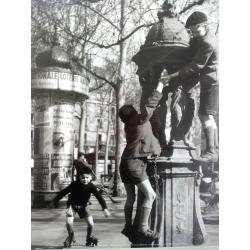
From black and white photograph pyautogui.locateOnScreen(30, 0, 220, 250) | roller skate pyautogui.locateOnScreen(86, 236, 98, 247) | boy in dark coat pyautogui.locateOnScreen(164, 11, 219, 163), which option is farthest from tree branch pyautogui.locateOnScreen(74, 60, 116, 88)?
roller skate pyautogui.locateOnScreen(86, 236, 98, 247)

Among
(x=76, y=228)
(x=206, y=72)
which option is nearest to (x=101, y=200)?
(x=76, y=228)

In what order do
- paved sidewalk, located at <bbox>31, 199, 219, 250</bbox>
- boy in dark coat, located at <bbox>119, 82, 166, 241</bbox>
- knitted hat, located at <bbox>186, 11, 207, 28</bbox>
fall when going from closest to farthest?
paved sidewalk, located at <bbox>31, 199, 219, 250</bbox>
boy in dark coat, located at <bbox>119, 82, 166, 241</bbox>
knitted hat, located at <bbox>186, 11, 207, 28</bbox>

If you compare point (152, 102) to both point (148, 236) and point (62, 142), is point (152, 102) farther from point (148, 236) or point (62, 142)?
point (148, 236)

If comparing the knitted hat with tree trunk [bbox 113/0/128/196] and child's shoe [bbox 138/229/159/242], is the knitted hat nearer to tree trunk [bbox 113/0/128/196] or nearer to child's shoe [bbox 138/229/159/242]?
tree trunk [bbox 113/0/128/196]

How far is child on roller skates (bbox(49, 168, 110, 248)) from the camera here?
6.00 meters

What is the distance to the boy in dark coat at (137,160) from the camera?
612 centimetres

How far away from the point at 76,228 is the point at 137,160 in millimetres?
1104

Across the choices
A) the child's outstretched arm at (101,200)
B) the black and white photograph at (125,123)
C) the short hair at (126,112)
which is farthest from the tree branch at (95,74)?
the child's outstretched arm at (101,200)

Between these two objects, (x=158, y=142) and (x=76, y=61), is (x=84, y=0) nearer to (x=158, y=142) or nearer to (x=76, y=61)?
(x=76, y=61)

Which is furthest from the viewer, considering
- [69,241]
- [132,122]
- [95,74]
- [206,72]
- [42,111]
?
[206,72]

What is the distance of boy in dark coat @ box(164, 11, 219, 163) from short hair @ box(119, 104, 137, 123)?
2.36 feet

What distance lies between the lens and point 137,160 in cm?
615

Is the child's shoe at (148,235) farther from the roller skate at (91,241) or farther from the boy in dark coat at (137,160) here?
the roller skate at (91,241)
